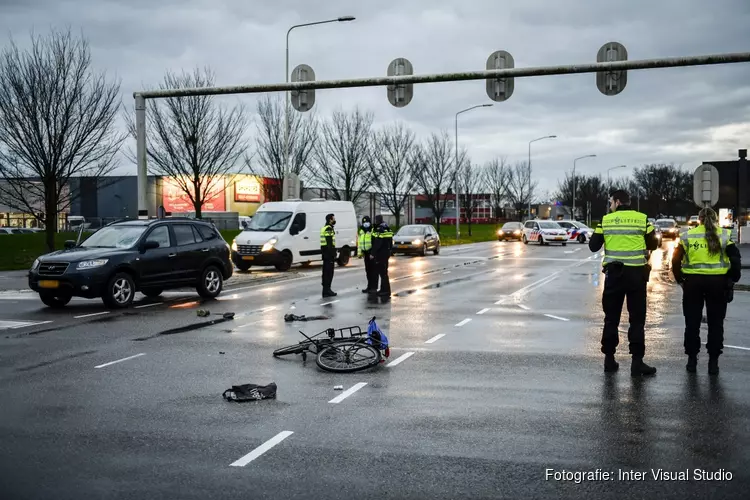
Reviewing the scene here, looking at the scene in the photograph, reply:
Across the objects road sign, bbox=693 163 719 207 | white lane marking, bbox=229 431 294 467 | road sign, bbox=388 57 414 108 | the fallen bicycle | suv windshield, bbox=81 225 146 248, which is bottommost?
white lane marking, bbox=229 431 294 467

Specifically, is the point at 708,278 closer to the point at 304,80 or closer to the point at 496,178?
the point at 304,80

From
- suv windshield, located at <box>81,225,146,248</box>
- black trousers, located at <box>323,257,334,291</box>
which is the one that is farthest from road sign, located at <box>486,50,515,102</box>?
suv windshield, located at <box>81,225,146,248</box>

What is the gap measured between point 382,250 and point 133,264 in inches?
199

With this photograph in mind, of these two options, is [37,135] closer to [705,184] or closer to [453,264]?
[453,264]

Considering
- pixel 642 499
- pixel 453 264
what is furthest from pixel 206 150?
pixel 642 499

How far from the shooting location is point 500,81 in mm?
17109

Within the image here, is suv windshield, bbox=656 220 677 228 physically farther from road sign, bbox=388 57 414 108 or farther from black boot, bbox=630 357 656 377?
black boot, bbox=630 357 656 377

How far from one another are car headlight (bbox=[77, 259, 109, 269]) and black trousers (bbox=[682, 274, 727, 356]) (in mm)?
10292

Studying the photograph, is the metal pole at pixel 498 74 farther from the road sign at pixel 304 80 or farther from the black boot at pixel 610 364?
the black boot at pixel 610 364

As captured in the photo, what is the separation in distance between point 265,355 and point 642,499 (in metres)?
5.72

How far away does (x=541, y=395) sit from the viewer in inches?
286

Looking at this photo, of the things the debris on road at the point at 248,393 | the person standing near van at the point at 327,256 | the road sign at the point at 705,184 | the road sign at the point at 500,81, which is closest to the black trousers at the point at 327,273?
the person standing near van at the point at 327,256

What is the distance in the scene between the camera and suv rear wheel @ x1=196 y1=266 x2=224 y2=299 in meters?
16.9

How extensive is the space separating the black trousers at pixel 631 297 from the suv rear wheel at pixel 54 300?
10531 mm
